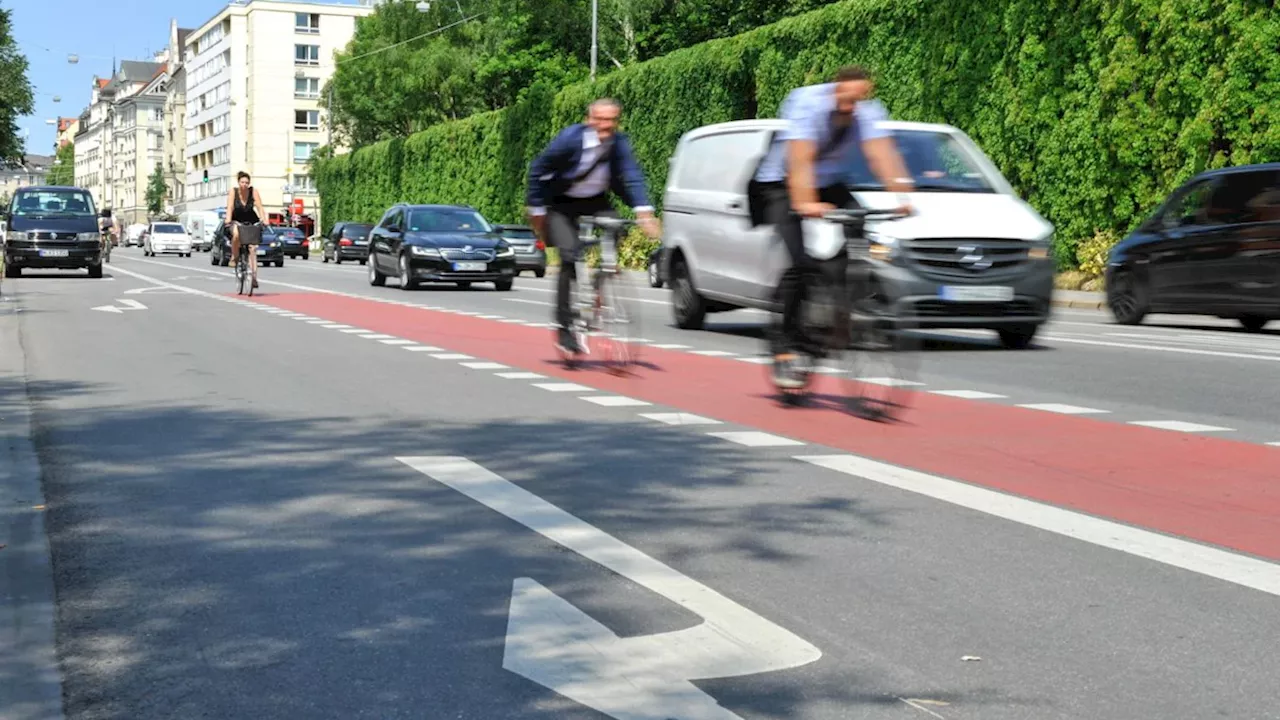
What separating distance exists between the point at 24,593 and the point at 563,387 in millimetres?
6610

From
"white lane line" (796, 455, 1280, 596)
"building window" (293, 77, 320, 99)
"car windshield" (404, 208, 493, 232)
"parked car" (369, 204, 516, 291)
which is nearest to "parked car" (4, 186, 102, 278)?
"parked car" (369, 204, 516, 291)

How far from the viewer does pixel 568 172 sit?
12633 mm

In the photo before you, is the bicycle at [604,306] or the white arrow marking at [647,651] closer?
the white arrow marking at [647,651]

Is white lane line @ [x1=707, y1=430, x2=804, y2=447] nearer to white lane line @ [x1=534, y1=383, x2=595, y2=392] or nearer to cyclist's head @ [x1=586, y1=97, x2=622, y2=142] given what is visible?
white lane line @ [x1=534, y1=383, x2=595, y2=392]

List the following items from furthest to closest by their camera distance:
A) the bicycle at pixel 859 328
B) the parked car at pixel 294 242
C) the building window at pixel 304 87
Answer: the building window at pixel 304 87
the parked car at pixel 294 242
the bicycle at pixel 859 328

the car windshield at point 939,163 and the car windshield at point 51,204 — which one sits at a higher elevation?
the car windshield at point 939,163

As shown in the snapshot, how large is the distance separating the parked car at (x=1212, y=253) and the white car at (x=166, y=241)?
61455 millimetres

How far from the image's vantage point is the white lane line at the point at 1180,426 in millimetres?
9641

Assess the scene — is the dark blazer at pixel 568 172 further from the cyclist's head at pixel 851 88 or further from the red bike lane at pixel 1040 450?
the cyclist's head at pixel 851 88

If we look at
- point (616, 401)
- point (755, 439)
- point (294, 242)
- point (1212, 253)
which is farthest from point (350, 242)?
point (755, 439)

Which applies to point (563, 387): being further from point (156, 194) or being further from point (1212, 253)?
point (156, 194)

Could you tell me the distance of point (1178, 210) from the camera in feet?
65.4

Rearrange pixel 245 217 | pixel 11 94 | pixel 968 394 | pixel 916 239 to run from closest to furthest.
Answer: pixel 968 394, pixel 916 239, pixel 245 217, pixel 11 94

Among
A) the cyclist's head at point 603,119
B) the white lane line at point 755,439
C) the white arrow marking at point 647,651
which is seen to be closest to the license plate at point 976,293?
the cyclist's head at point 603,119
